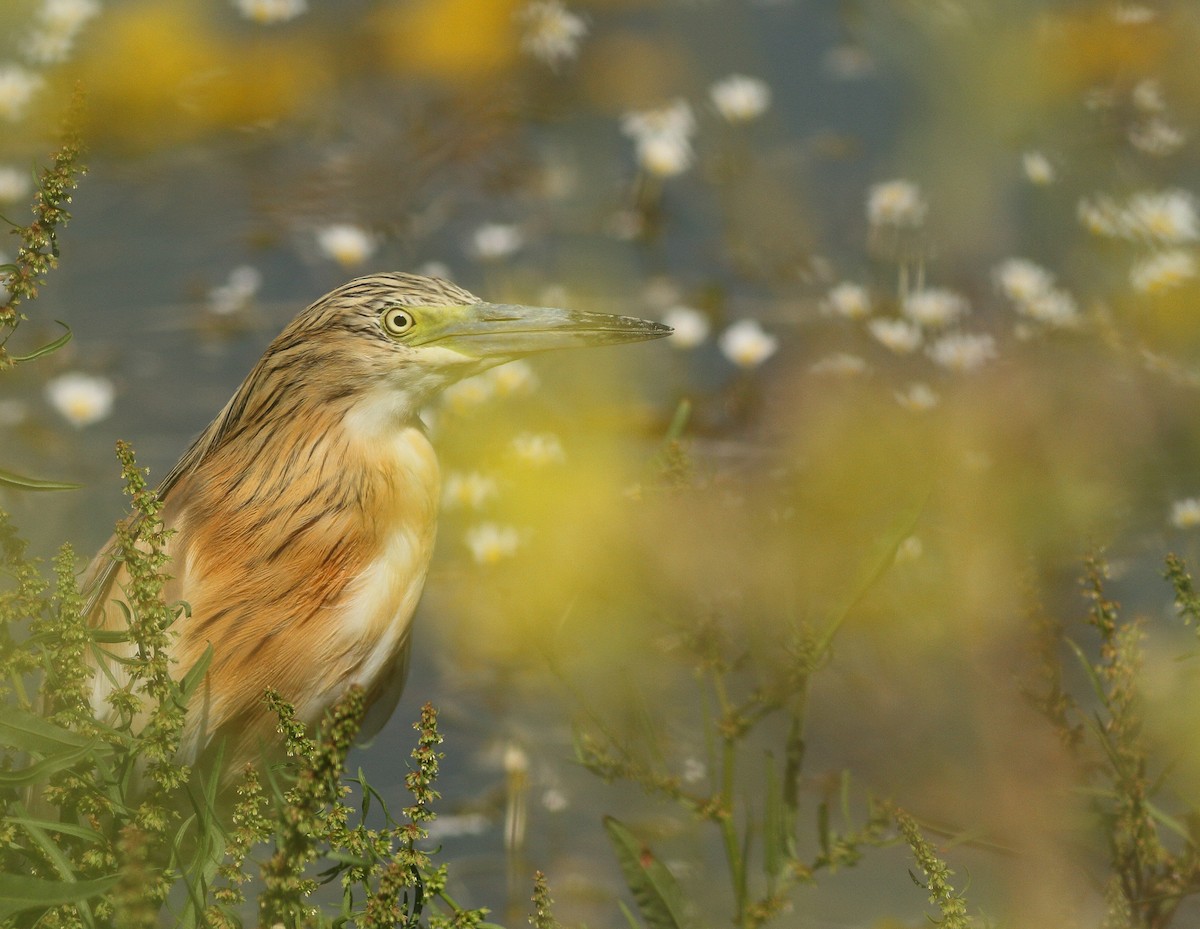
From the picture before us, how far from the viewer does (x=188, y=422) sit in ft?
9.37

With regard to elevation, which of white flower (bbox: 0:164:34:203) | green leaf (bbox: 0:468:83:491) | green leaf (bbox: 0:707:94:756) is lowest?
white flower (bbox: 0:164:34:203)

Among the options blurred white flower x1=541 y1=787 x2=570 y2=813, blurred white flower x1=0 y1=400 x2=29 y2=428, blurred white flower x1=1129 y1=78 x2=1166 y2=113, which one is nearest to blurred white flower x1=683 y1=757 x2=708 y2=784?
blurred white flower x1=541 y1=787 x2=570 y2=813

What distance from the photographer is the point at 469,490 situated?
8.12 feet

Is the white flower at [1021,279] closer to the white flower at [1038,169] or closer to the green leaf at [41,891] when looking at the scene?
the white flower at [1038,169]

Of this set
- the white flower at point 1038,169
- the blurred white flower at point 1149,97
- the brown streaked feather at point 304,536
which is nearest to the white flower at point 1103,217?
the white flower at point 1038,169

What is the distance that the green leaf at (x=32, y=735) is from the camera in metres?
1.16

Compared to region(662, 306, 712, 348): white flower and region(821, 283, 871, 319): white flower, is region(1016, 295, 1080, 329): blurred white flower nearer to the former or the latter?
region(821, 283, 871, 319): white flower

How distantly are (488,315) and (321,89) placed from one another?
6.26ft

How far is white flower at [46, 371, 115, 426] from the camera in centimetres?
281

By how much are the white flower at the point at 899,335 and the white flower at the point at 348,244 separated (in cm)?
106

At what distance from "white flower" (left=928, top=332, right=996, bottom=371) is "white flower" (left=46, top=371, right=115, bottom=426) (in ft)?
5.49

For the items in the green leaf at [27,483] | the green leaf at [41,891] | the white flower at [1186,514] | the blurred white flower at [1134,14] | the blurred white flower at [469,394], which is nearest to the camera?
the green leaf at [41,891]

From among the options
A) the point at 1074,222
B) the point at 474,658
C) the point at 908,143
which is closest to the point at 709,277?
the point at 908,143

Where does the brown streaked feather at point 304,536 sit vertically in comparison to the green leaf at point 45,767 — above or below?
below
